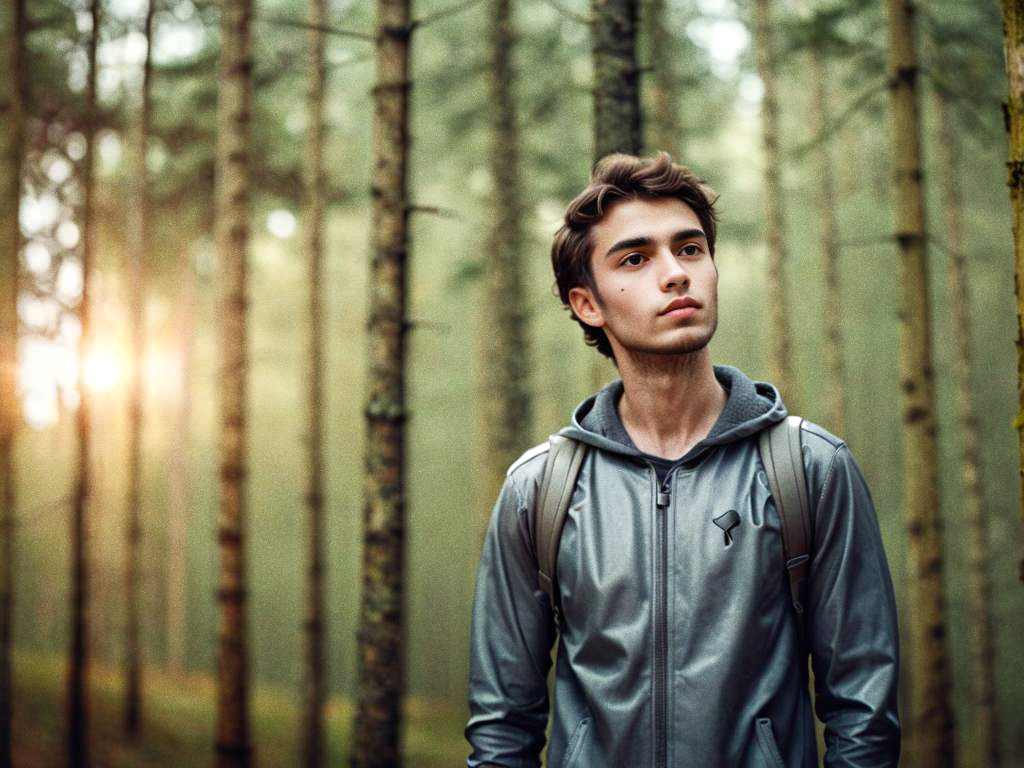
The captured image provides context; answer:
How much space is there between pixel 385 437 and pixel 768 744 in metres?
2.94

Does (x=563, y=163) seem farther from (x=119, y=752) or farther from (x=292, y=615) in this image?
(x=292, y=615)

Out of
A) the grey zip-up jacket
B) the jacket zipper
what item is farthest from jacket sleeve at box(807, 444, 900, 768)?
the jacket zipper

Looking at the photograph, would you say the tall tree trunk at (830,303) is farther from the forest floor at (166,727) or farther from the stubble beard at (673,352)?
the stubble beard at (673,352)

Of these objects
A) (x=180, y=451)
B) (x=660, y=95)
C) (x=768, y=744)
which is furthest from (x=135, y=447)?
(x=768, y=744)

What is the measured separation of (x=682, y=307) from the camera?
2.17 m

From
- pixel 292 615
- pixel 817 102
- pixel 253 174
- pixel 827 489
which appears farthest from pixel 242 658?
pixel 292 615

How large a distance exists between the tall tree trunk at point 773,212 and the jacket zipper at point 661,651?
697 cm

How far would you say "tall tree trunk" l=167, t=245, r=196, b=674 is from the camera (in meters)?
16.5

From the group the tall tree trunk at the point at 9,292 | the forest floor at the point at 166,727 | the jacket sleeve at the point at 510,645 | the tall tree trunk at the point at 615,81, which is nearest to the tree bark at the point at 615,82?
the tall tree trunk at the point at 615,81

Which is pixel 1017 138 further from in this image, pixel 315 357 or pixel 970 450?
pixel 970 450

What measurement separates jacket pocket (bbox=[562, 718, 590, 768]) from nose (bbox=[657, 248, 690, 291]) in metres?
1.13

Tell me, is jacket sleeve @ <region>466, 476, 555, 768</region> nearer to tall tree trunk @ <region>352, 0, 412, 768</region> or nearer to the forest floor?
tall tree trunk @ <region>352, 0, 412, 768</region>

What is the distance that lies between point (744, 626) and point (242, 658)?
5.40 meters

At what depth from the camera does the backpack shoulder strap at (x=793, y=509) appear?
2.00 meters
